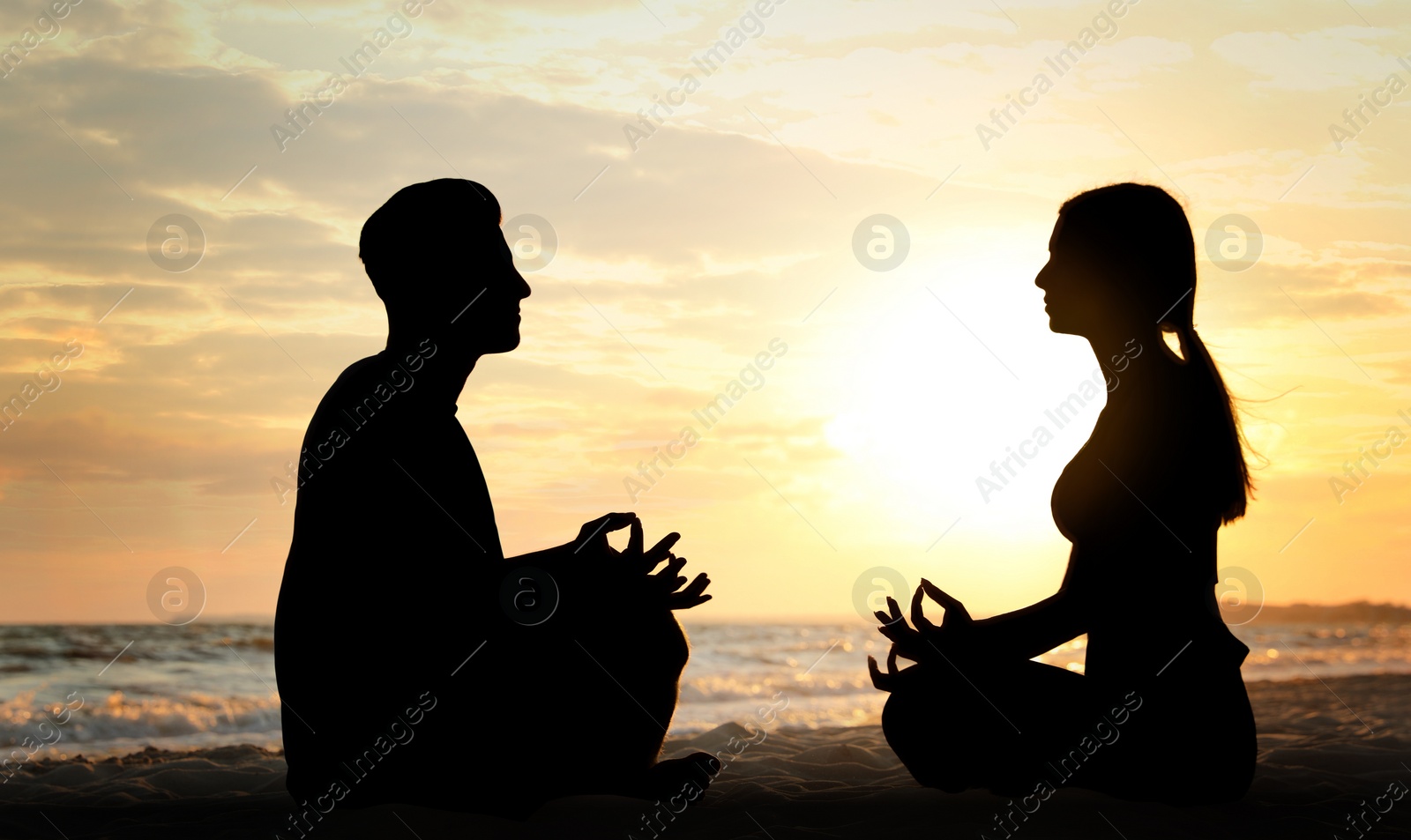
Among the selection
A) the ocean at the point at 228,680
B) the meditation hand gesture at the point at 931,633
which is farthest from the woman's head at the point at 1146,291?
the ocean at the point at 228,680

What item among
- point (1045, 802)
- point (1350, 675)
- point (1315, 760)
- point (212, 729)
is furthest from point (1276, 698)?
point (212, 729)

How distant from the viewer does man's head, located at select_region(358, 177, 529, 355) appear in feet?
12.6

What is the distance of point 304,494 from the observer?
3594 mm

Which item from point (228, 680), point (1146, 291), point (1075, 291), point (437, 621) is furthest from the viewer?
point (228, 680)

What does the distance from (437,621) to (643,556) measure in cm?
72

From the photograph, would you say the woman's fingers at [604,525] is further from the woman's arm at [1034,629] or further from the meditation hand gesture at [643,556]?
the woman's arm at [1034,629]

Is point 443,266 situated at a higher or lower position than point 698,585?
higher

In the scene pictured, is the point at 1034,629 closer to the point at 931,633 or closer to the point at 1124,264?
the point at 931,633

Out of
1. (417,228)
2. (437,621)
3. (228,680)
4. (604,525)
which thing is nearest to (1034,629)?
(604,525)

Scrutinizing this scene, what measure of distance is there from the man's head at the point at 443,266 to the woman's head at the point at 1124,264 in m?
2.12

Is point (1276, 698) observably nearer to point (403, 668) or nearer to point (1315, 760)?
point (1315, 760)

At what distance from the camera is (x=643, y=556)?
3.74 m

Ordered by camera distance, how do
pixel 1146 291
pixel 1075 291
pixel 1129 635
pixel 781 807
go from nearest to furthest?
pixel 1129 635, pixel 1146 291, pixel 1075 291, pixel 781 807

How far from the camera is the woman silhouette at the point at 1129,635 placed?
3.77 meters
